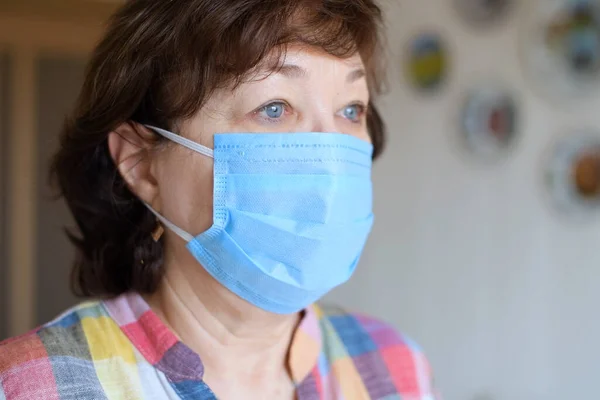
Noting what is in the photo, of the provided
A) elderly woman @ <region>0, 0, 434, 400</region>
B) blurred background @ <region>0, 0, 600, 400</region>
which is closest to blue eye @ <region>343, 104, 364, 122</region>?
elderly woman @ <region>0, 0, 434, 400</region>

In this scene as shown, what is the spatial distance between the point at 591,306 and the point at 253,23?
1403 mm

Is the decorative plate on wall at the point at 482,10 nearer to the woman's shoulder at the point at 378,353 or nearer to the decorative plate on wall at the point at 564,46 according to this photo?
the decorative plate on wall at the point at 564,46

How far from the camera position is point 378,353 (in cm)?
122

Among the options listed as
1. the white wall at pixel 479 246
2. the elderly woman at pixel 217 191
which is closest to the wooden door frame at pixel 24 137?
the white wall at pixel 479 246

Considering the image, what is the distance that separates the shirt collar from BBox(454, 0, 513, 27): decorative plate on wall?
4.76ft

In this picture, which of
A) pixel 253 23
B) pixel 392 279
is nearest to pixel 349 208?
pixel 253 23

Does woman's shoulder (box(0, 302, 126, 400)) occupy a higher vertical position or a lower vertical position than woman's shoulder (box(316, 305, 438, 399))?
higher

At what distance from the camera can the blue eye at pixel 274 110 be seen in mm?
977

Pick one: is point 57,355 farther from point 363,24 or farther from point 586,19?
point 586,19

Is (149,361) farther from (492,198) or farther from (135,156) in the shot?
(492,198)

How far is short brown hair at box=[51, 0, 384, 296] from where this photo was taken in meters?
0.95

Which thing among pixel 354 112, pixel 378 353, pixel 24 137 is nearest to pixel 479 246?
pixel 378 353

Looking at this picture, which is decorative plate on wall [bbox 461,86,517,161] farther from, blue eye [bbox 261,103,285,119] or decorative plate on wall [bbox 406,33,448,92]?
blue eye [bbox 261,103,285,119]

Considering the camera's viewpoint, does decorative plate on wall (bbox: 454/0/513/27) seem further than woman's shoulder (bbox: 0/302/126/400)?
Yes
